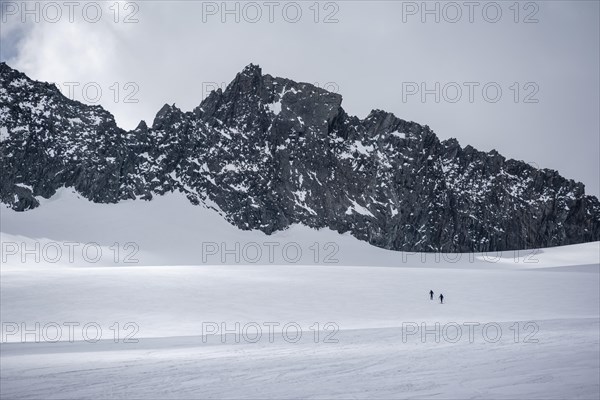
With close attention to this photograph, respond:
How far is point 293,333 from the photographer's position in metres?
23.4

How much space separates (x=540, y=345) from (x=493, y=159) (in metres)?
108

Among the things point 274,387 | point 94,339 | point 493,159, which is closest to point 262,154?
point 493,159

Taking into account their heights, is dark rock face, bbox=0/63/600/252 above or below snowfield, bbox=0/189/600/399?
above

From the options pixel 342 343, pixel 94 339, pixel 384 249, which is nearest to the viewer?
pixel 342 343

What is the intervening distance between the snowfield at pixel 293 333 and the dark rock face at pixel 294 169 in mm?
36819

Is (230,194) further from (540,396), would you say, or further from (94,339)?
(540,396)

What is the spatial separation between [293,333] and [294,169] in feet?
285

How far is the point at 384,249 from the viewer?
96.6 metres

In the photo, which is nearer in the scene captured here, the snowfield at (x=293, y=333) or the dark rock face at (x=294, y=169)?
the snowfield at (x=293, y=333)

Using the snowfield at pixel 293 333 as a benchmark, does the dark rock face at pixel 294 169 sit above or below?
above

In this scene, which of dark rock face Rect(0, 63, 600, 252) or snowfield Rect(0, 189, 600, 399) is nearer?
snowfield Rect(0, 189, 600, 399)

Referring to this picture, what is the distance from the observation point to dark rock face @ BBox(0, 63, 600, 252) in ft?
322

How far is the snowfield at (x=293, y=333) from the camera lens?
12.4 meters

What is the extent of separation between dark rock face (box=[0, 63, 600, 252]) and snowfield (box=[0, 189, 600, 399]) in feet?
121
